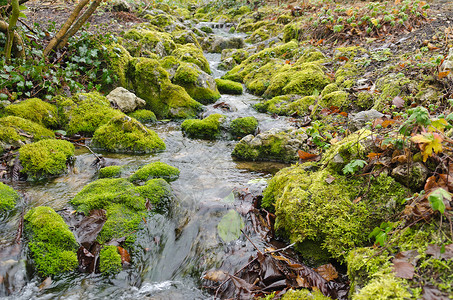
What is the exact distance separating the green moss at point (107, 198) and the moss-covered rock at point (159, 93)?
4385mm

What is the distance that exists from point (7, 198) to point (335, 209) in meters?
4.11

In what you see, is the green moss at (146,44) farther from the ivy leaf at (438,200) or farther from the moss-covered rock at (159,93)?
the ivy leaf at (438,200)

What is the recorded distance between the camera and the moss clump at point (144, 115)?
7.41m

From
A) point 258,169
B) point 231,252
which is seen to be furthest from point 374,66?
point 231,252

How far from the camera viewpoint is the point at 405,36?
8141mm

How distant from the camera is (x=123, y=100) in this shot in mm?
7277

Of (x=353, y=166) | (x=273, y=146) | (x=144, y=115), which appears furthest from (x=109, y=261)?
(x=144, y=115)

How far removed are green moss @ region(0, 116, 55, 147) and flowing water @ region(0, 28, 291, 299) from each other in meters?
0.86

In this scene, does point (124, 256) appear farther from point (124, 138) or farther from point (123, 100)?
point (123, 100)

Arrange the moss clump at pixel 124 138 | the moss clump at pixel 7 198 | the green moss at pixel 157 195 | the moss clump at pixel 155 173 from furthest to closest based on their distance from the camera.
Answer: the moss clump at pixel 124 138 → the moss clump at pixel 155 173 → the green moss at pixel 157 195 → the moss clump at pixel 7 198

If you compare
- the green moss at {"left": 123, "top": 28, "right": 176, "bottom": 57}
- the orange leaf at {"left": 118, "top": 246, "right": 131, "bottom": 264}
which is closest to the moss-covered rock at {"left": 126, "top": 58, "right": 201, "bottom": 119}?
the green moss at {"left": 123, "top": 28, "right": 176, "bottom": 57}

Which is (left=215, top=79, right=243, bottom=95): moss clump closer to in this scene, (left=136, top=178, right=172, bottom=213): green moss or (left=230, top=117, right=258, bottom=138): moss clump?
(left=230, top=117, right=258, bottom=138): moss clump

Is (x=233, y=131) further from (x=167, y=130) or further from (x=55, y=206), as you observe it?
(x=55, y=206)

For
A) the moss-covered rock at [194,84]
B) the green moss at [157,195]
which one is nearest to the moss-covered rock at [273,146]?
the green moss at [157,195]
